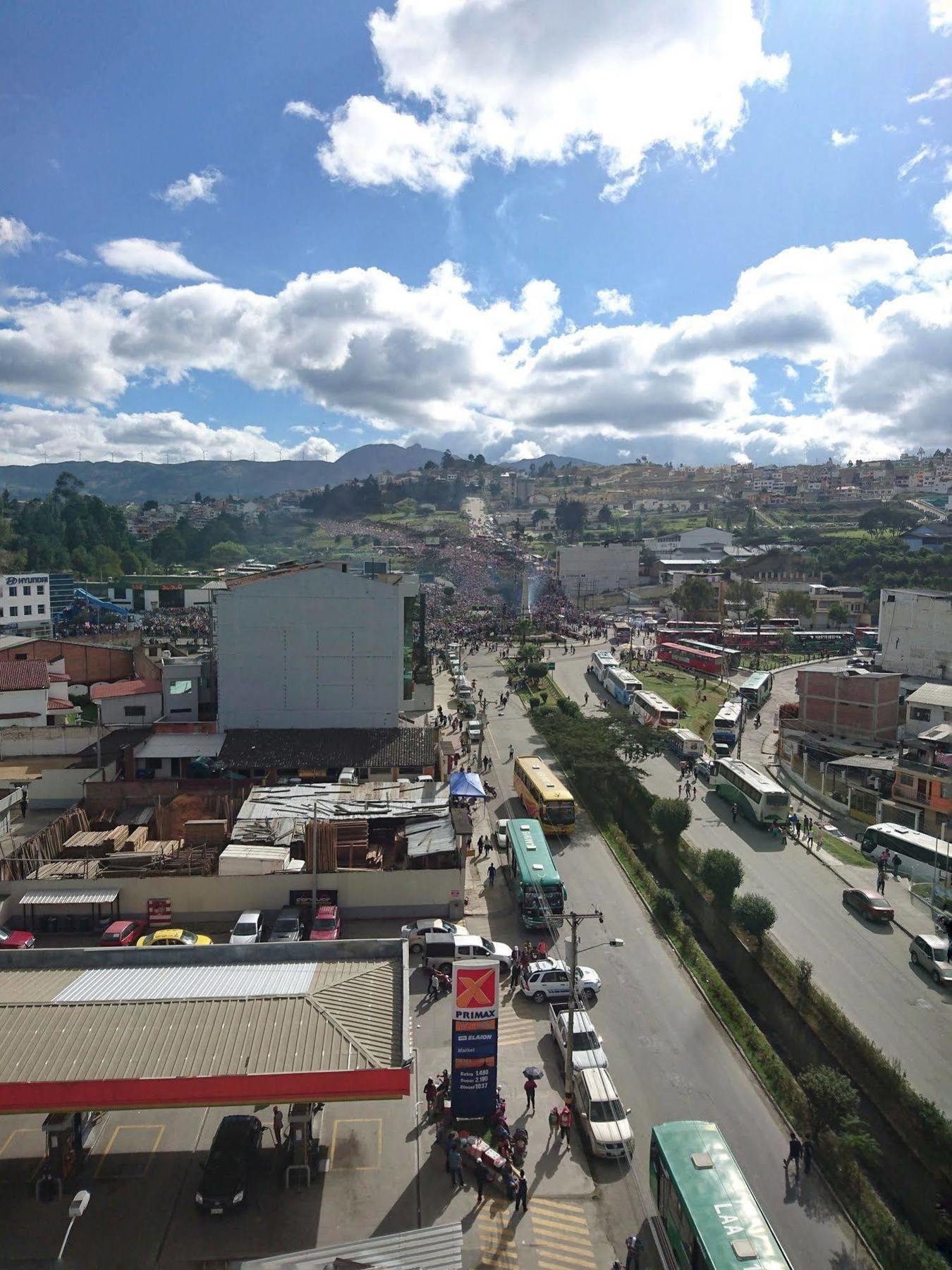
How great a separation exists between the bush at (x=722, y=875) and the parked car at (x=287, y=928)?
9.85 metres

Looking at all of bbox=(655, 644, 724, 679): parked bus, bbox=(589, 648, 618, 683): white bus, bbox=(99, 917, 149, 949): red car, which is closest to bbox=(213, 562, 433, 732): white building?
bbox=(99, 917, 149, 949): red car

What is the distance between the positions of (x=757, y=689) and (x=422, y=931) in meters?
31.0

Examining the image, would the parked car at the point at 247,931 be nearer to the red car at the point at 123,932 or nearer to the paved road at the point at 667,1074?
the red car at the point at 123,932

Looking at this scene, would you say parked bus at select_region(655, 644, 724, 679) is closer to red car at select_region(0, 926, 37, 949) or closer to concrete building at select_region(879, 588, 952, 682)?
concrete building at select_region(879, 588, 952, 682)

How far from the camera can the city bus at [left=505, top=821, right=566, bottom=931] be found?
18.3m

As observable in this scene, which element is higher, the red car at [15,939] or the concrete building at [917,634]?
the concrete building at [917,634]

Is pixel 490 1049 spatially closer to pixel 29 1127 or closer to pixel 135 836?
pixel 29 1127

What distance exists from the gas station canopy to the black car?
4.07 feet

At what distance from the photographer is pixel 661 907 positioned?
19391mm

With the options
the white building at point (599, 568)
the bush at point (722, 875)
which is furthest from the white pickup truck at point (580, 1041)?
the white building at point (599, 568)

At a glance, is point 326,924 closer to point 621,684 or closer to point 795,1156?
point 795,1156

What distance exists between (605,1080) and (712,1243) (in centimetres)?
381

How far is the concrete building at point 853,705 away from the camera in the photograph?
33812mm

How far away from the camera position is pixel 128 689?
99.1 ft
